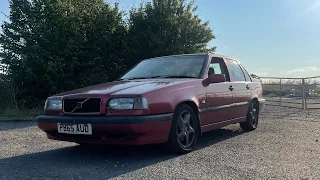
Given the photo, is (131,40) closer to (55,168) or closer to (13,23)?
(13,23)

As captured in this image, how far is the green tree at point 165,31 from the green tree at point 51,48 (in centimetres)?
132

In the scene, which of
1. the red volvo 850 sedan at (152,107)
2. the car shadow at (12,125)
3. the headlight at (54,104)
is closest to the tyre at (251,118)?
the red volvo 850 sedan at (152,107)

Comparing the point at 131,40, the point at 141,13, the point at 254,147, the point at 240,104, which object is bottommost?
the point at 254,147

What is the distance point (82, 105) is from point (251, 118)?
12.8ft

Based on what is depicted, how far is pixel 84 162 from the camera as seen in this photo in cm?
464

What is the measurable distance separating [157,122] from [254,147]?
185 cm

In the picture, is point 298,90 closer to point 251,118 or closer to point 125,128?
point 251,118

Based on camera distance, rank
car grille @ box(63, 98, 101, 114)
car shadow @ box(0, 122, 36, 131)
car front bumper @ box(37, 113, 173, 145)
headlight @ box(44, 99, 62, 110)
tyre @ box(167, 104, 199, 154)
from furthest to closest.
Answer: car shadow @ box(0, 122, 36, 131)
headlight @ box(44, 99, 62, 110)
tyre @ box(167, 104, 199, 154)
car grille @ box(63, 98, 101, 114)
car front bumper @ box(37, 113, 173, 145)

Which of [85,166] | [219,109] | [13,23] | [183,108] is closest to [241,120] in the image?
[219,109]

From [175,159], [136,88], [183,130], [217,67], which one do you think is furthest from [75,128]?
[217,67]

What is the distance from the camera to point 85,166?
4.40 metres

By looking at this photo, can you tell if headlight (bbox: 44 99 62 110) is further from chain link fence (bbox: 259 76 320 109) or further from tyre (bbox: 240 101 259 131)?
chain link fence (bbox: 259 76 320 109)

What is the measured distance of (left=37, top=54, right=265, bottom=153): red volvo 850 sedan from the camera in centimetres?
445

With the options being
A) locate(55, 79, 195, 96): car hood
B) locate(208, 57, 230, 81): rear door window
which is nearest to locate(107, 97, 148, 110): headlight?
locate(55, 79, 195, 96): car hood
